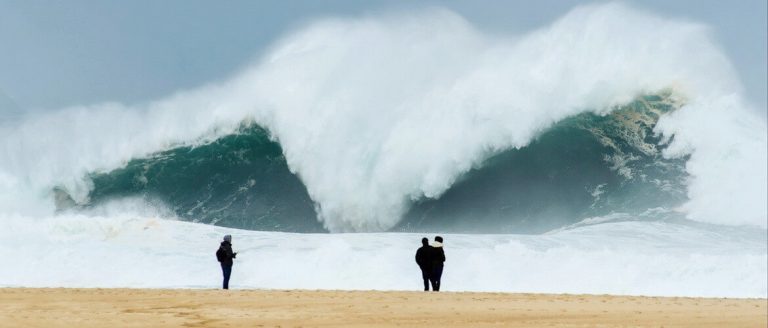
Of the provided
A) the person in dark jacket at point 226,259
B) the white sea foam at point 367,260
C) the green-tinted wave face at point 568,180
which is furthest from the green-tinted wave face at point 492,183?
the person in dark jacket at point 226,259

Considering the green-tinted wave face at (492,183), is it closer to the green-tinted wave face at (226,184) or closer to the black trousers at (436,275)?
the green-tinted wave face at (226,184)

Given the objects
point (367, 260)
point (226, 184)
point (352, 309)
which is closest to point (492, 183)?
point (226, 184)

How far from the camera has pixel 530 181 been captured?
73.9ft

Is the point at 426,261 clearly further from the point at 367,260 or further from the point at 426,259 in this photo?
the point at 367,260

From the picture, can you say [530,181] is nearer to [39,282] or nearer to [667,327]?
[39,282]

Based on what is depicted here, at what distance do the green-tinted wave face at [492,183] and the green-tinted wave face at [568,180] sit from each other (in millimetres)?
25

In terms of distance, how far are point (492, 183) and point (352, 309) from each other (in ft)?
47.3

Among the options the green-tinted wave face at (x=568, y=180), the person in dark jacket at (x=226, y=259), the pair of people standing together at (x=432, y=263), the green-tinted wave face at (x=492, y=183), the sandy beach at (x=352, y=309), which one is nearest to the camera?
the sandy beach at (x=352, y=309)

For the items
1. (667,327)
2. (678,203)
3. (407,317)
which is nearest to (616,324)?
(667,327)

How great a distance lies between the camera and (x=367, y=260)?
13641 millimetres

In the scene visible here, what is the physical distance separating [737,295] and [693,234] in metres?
4.48

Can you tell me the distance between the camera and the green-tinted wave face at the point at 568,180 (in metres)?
21.0

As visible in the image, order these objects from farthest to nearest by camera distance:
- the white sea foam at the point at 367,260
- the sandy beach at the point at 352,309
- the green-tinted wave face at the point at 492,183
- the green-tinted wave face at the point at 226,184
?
the green-tinted wave face at the point at 226,184
the green-tinted wave face at the point at 492,183
the white sea foam at the point at 367,260
the sandy beach at the point at 352,309

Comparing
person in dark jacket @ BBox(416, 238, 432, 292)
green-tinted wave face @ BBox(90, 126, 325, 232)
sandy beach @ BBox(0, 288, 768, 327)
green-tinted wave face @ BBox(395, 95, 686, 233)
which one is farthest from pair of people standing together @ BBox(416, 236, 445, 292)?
green-tinted wave face @ BBox(90, 126, 325, 232)
